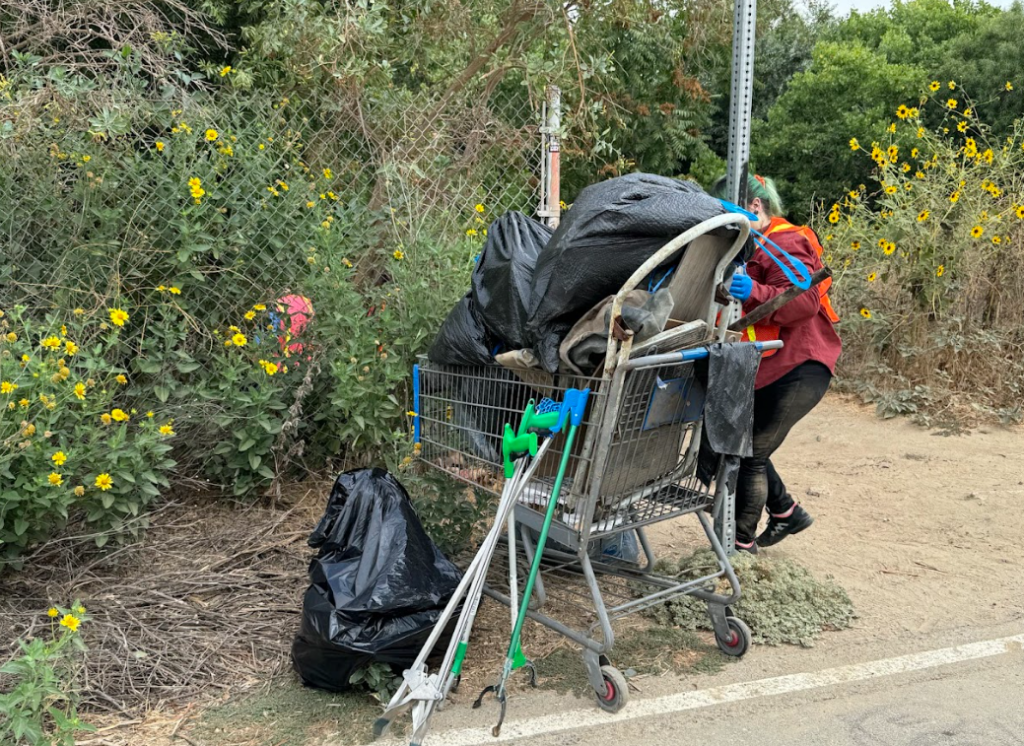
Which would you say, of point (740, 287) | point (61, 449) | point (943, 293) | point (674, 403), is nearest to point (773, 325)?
point (740, 287)

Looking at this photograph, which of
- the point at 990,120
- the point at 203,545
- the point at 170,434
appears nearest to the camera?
the point at 170,434

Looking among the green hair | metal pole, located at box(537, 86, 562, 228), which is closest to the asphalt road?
the green hair

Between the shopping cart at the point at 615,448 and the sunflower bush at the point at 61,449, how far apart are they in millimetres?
1241

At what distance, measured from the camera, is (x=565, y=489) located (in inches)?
124

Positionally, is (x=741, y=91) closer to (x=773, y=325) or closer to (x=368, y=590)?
(x=773, y=325)

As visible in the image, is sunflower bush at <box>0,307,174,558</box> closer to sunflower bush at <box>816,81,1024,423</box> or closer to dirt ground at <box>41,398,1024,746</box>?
dirt ground at <box>41,398,1024,746</box>

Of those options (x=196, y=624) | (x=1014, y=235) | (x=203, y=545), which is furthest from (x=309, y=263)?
(x=1014, y=235)

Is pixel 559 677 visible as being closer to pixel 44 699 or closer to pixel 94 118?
pixel 44 699

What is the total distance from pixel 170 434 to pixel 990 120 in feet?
60.5

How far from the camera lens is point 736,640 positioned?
11.2ft

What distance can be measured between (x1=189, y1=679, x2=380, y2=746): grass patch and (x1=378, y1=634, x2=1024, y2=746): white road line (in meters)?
0.17

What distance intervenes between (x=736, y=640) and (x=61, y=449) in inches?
109

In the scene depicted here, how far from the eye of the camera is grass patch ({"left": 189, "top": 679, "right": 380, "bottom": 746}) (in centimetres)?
285

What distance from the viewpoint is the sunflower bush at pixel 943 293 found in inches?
275
